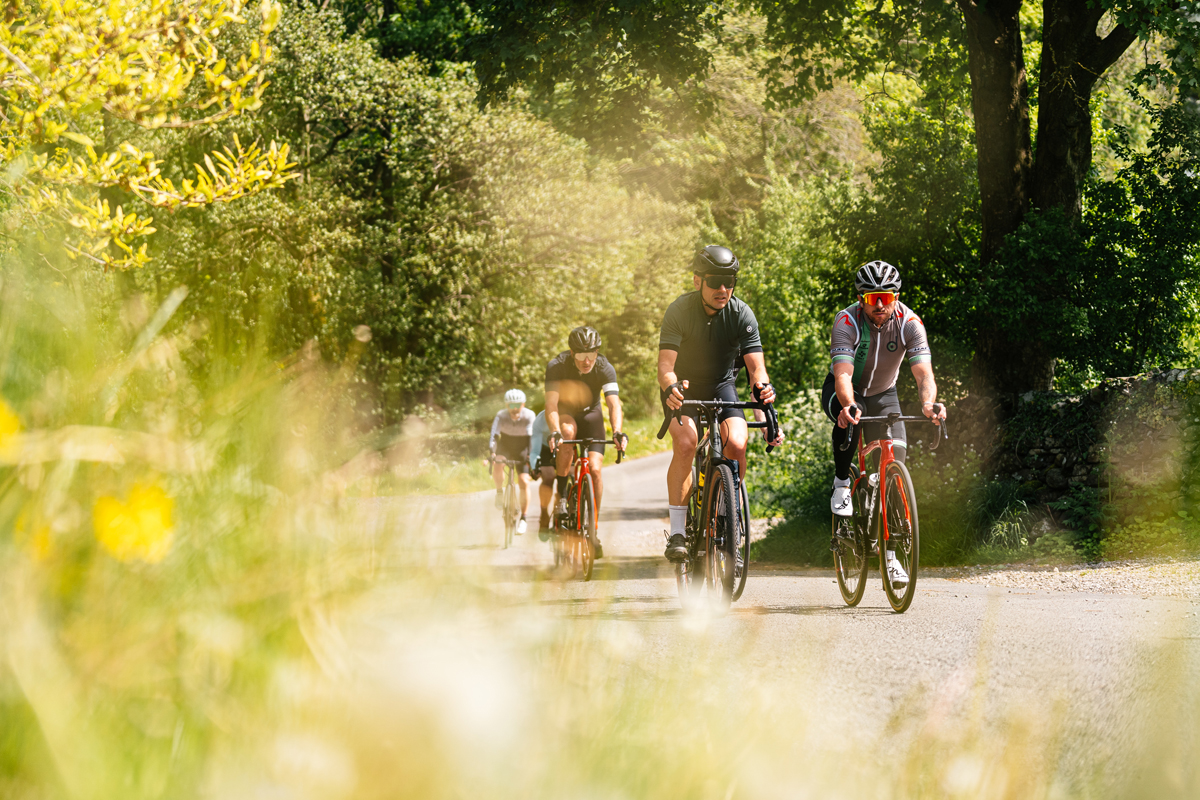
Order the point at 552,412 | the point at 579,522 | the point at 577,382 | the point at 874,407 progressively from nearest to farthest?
the point at 874,407 < the point at 579,522 < the point at 552,412 < the point at 577,382

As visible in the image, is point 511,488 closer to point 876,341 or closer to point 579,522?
point 579,522

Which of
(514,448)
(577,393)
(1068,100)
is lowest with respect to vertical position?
(514,448)

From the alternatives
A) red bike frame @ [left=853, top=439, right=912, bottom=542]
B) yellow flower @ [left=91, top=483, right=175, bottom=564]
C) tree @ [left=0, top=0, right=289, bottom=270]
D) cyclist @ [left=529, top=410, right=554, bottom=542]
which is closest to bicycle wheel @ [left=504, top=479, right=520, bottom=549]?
cyclist @ [left=529, top=410, right=554, bottom=542]

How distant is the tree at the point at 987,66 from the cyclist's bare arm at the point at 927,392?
5.20m

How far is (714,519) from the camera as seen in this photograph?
6047mm

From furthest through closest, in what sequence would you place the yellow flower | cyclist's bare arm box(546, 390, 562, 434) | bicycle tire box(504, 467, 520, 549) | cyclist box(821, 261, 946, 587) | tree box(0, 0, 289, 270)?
bicycle tire box(504, 467, 520, 549), cyclist's bare arm box(546, 390, 562, 434), cyclist box(821, 261, 946, 587), tree box(0, 0, 289, 270), the yellow flower

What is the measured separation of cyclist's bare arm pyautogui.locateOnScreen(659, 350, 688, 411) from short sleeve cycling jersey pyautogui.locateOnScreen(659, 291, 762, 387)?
0.12 m

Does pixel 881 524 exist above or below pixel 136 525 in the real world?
below

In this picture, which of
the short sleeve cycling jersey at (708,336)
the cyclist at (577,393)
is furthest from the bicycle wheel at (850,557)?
the cyclist at (577,393)

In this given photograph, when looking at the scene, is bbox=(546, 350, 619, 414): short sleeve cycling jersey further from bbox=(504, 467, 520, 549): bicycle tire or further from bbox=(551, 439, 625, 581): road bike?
bbox=(504, 467, 520, 549): bicycle tire

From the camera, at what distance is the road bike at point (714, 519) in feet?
19.0

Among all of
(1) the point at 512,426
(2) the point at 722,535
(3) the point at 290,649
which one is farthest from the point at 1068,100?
(3) the point at 290,649

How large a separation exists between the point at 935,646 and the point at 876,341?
2342 millimetres

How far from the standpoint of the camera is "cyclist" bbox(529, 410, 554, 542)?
1052 cm
